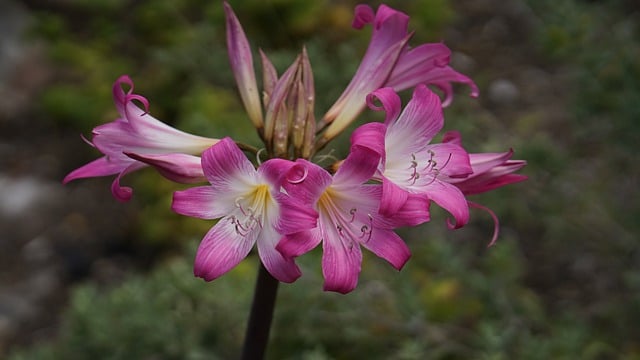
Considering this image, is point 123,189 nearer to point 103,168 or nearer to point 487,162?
point 103,168

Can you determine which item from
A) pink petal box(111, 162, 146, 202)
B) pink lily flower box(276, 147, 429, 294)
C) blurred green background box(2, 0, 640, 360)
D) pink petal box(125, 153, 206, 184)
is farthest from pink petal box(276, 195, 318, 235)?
blurred green background box(2, 0, 640, 360)

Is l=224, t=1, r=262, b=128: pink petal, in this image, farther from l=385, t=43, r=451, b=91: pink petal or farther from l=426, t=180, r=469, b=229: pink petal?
l=426, t=180, r=469, b=229: pink petal

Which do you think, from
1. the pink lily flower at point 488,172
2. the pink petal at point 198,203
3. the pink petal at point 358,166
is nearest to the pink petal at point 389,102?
the pink petal at point 358,166

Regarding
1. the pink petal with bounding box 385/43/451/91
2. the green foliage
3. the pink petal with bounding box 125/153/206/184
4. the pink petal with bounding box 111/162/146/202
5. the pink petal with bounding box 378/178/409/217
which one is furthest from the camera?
the green foliage

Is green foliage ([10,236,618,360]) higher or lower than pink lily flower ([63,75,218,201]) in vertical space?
lower

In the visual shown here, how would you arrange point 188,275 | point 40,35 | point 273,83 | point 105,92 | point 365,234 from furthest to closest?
point 40,35 → point 105,92 → point 188,275 → point 273,83 → point 365,234

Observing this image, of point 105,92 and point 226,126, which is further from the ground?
point 226,126

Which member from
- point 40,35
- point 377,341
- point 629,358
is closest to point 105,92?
point 40,35

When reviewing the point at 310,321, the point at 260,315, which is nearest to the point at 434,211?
the point at 310,321

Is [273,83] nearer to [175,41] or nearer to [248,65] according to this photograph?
[248,65]
